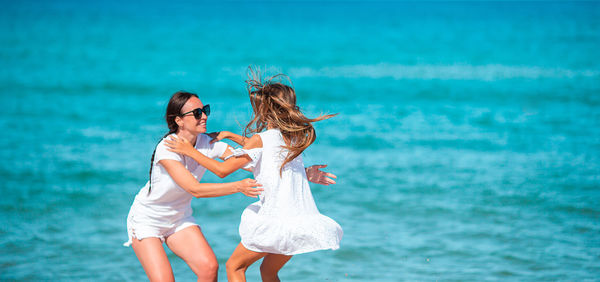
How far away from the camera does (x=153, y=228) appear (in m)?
4.24

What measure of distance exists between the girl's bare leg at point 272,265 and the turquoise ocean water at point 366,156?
1.10 metres

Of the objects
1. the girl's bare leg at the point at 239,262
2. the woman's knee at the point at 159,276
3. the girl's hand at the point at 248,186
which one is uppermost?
the girl's hand at the point at 248,186

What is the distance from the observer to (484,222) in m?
7.91

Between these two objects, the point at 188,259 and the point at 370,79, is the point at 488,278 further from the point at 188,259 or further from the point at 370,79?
the point at 370,79

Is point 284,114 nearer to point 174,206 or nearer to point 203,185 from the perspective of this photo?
point 203,185

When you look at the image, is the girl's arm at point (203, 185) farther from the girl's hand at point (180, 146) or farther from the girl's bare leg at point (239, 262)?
the girl's bare leg at point (239, 262)

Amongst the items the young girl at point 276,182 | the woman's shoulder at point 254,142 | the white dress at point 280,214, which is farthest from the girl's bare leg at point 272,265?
the woman's shoulder at point 254,142

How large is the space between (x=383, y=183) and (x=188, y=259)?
6209mm

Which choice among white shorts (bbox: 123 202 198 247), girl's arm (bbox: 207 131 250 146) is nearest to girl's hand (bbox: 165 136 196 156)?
girl's arm (bbox: 207 131 250 146)

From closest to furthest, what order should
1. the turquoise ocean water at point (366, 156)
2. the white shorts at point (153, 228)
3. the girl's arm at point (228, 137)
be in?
the white shorts at point (153, 228), the girl's arm at point (228, 137), the turquoise ocean water at point (366, 156)

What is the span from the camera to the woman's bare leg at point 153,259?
13.6ft

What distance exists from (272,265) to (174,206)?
0.76m

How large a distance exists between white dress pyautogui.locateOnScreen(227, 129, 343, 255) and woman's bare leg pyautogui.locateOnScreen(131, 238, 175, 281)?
0.61 m

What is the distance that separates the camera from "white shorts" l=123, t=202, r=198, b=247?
13.9 feet
